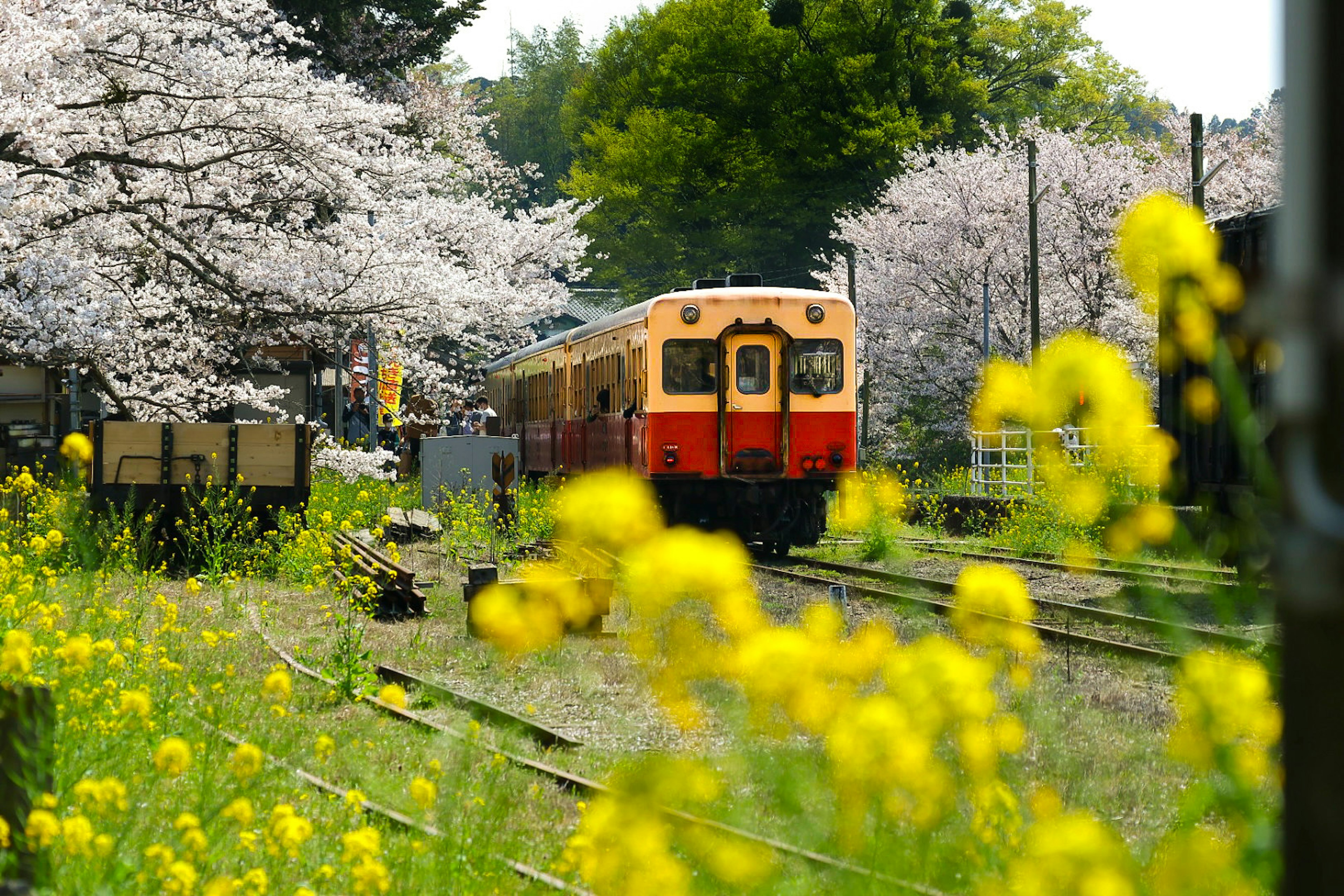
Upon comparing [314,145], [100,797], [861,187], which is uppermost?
[861,187]

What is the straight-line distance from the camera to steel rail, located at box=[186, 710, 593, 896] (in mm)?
4379

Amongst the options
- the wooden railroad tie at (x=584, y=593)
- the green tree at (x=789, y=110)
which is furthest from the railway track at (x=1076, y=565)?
the green tree at (x=789, y=110)

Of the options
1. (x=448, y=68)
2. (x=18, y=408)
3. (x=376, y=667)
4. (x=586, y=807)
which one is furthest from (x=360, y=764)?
(x=448, y=68)

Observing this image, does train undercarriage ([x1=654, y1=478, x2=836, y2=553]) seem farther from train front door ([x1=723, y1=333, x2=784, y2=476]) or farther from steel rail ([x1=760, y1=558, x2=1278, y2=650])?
steel rail ([x1=760, y1=558, x2=1278, y2=650])

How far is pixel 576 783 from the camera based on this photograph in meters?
5.86

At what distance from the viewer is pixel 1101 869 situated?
214 cm

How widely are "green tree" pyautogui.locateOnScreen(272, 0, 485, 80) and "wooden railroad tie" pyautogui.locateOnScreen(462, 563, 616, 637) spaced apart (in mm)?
16371

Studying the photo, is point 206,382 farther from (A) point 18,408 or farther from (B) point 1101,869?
(B) point 1101,869

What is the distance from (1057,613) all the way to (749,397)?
5.50 metres

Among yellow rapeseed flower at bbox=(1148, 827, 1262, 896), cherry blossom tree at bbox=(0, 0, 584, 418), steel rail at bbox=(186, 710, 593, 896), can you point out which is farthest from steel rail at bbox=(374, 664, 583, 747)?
cherry blossom tree at bbox=(0, 0, 584, 418)

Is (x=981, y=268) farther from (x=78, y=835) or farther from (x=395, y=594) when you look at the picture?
(x=78, y=835)

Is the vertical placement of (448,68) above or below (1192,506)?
above

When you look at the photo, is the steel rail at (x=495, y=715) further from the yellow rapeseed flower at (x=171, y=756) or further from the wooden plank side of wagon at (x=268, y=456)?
the wooden plank side of wagon at (x=268, y=456)

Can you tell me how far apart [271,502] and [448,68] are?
65.8 meters
